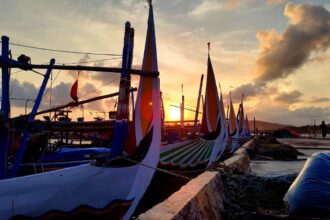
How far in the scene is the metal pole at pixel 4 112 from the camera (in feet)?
27.1

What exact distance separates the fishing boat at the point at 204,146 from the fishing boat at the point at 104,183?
5.65 meters

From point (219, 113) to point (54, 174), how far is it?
11724 mm

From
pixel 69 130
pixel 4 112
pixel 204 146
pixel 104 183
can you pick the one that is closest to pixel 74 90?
pixel 69 130

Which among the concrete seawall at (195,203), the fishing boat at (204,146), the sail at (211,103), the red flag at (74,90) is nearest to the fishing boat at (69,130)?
the red flag at (74,90)

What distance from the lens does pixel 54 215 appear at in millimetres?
5672

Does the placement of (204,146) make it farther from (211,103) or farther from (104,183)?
(104,183)

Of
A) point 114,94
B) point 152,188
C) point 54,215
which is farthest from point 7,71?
point 152,188

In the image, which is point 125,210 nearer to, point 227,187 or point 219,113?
point 227,187

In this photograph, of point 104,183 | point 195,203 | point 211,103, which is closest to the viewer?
point 195,203

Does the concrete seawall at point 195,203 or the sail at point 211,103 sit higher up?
the sail at point 211,103

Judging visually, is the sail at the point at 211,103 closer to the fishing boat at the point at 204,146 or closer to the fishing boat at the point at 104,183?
the fishing boat at the point at 204,146

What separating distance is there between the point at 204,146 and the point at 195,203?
944 centimetres

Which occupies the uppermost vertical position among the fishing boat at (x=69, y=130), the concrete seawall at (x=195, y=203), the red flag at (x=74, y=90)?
the red flag at (x=74, y=90)

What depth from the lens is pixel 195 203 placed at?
18.3ft
